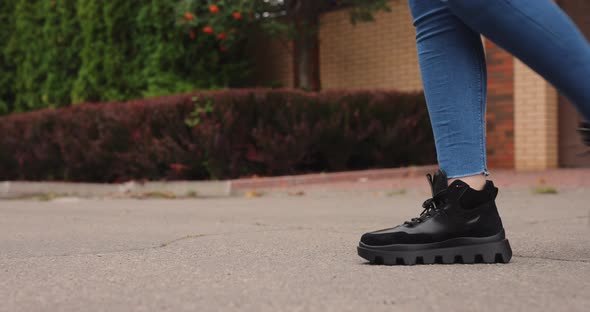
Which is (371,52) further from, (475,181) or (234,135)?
(475,181)

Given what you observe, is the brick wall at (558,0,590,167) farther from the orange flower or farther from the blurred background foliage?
the orange flower

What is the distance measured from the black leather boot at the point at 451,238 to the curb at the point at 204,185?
5630 mm

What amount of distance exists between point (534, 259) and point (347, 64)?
396 inches

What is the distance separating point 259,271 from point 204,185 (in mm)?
5872

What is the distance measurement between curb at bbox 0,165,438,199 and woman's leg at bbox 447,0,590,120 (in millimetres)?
5993

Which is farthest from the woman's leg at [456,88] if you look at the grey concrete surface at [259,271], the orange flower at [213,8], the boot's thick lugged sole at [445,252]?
the orange flower at [213,8]

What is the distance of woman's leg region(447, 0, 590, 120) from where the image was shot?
6.70ft

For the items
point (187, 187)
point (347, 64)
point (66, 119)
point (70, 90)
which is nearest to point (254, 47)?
point (347, 64)

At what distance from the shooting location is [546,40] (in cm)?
205

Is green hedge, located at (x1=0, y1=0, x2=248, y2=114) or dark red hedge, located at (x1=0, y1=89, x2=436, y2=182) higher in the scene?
green hedge, located at (x1=0, y1=0, x2=248, y2=114)

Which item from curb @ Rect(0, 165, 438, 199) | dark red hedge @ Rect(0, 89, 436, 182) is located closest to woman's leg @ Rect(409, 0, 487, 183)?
curb @ Rect(0, 165, 438, 199)

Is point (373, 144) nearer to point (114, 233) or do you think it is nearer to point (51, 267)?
point (114, 233)

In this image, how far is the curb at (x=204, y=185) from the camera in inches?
315

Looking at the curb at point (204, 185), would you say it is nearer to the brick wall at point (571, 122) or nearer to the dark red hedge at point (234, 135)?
the dark red hedge at point (234, 135)
